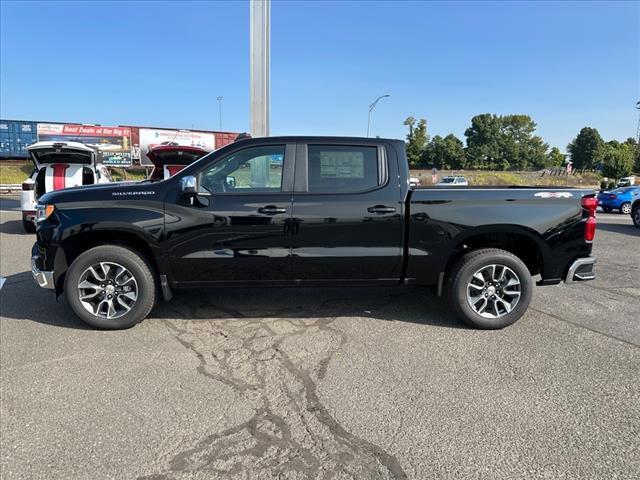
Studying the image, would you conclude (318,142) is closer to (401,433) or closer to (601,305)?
(401,433)

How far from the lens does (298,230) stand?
4.03 meters

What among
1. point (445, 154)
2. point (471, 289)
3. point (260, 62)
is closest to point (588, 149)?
point (445, 154)

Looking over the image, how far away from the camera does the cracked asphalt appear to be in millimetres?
2350

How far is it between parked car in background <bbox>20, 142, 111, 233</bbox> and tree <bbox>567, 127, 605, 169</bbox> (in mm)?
112243

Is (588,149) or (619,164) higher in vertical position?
(588,149)

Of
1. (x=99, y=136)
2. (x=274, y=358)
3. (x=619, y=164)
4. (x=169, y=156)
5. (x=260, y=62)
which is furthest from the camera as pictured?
(x=619, y=164)

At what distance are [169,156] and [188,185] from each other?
19.5 ft

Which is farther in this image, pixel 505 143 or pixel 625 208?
pixel 505 143

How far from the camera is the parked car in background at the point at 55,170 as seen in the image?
928cm

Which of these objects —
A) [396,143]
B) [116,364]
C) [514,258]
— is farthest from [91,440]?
[514,258]

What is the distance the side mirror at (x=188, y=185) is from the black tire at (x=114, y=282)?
0.83 metres

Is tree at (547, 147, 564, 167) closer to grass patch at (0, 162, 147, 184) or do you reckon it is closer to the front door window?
grass patch at (0, 162, 147, 184)

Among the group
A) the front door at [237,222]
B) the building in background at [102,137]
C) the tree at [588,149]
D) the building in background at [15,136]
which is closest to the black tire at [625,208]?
the front door at [237,222]

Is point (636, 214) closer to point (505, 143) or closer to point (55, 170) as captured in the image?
point (55, 170)
